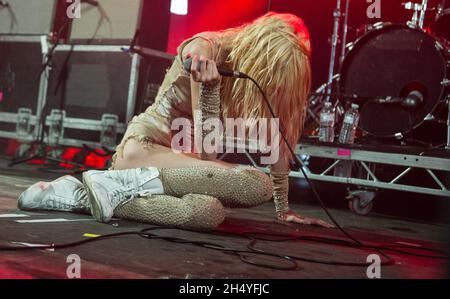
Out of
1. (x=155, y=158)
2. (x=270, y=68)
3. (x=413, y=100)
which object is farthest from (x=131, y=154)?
(x=413, y=100)

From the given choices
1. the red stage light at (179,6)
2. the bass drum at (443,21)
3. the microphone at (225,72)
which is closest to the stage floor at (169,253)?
the microphone at (225,72)

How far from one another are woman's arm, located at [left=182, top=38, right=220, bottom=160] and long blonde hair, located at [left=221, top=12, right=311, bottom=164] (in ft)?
0.45

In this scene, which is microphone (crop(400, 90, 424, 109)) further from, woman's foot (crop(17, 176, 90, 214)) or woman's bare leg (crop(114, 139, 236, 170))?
woman's foot (crop(17, 176, 90, 214))

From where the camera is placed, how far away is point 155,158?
7.01 feet

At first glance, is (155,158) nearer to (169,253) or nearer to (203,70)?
(203,70)

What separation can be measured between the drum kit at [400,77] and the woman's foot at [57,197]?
7.95 feet

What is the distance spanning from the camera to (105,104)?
496 centimetres

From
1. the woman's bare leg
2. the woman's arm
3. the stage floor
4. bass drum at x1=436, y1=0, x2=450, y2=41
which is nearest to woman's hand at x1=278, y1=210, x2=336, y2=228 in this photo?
the stage floor

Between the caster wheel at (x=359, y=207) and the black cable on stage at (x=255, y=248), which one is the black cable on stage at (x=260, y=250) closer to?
the black cable on stage at (x=255, y=248)

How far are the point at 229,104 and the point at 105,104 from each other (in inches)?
120

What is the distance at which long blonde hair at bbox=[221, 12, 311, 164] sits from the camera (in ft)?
6.54

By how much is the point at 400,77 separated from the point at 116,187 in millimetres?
2720

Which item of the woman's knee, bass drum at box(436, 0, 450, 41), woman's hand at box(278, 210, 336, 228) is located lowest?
woman's hand at box(278, 210, 336, 228)
